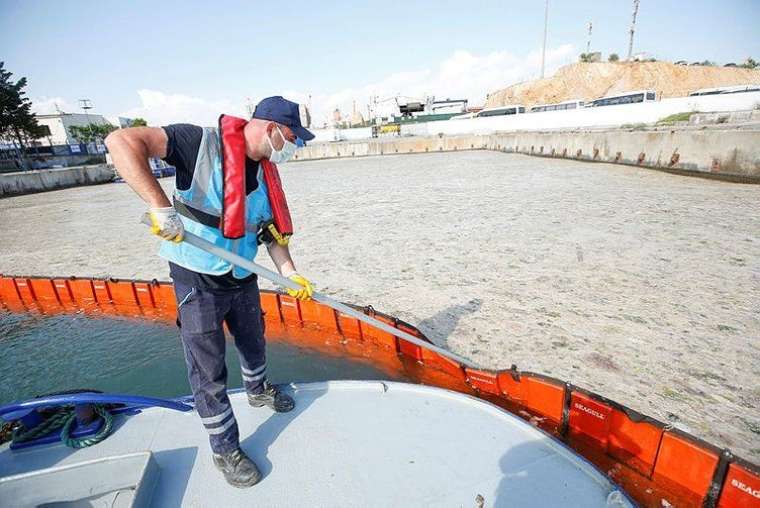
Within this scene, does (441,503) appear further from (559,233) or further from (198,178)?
(559,233)

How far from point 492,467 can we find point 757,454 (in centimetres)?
192

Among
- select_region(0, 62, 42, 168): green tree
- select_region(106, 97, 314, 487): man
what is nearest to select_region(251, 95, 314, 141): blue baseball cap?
select_region(106, 97, 314, 487): man

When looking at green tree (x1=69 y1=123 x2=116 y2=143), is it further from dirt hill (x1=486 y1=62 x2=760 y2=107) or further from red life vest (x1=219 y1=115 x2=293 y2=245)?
red life vest (x1=219 y1=115 x2=293 y2=245)

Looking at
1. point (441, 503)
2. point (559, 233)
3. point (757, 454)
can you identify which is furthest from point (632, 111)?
point (441, 503)

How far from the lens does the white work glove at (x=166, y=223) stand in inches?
71.1

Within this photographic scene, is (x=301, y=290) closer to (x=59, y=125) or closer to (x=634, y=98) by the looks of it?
(x=634, y=98)

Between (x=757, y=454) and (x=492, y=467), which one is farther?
(x=757, y=454)

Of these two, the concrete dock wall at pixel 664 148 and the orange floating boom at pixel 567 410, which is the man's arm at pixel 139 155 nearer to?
the orange floating boom at pixel 567 410

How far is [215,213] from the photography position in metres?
2.05

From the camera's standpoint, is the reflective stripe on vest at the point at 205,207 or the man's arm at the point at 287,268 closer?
the reflective stripe on vest at the point at 205,207

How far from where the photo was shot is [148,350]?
4.79 metres

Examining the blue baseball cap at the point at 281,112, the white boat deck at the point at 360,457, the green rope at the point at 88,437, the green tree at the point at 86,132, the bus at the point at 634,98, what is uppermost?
the green tree at the point at 86,132

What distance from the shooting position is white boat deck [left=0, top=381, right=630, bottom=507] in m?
2.05

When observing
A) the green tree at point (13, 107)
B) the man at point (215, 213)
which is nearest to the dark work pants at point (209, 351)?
the man at point (215, 213)
